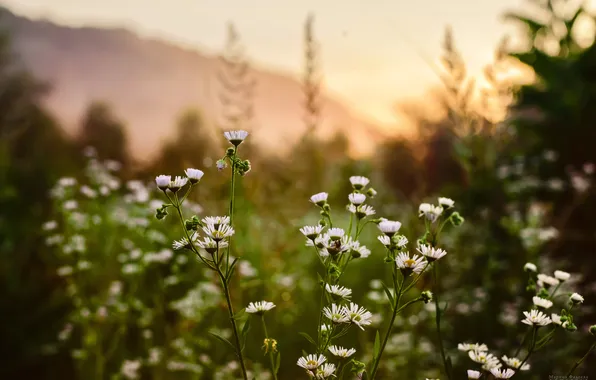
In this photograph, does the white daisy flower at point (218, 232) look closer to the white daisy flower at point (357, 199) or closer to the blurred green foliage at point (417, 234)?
the white daisy flower at point (357, 199)

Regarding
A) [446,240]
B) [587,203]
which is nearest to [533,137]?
[587,203]

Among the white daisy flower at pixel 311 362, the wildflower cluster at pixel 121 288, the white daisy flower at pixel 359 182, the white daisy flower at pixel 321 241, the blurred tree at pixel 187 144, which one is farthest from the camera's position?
the blurred tree at pixel 187 144

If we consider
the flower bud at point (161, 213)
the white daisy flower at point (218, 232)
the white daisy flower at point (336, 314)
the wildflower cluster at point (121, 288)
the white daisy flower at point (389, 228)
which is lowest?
the white daisy flower at point (336, 314)

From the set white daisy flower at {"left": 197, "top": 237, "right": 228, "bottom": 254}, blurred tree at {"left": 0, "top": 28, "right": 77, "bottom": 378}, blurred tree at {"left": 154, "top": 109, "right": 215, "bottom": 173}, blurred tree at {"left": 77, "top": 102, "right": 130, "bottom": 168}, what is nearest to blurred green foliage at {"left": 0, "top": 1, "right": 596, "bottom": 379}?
blurred tree at {"left": 0, "top": 28, "right": 77, "bottom": 378}

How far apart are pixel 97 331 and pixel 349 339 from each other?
1.72 metres

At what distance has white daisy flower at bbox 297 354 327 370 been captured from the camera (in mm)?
1180

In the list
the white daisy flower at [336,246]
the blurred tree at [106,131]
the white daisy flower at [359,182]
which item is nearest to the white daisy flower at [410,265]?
the white daisy flower at [336,246]

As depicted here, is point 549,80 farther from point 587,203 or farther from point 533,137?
point 587,203

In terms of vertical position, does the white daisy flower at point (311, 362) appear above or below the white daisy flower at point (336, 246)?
below

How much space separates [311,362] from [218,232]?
368mm

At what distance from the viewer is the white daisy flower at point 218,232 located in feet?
3.92

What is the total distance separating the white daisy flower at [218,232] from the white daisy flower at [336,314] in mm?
288

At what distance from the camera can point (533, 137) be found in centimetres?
443

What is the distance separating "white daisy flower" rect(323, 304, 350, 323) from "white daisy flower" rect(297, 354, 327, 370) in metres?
0.09
